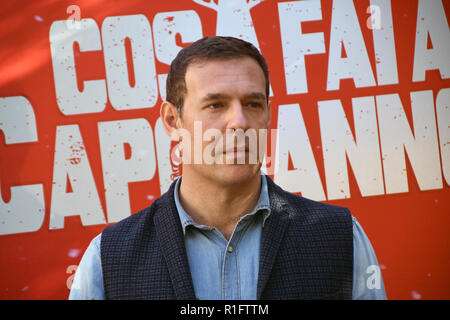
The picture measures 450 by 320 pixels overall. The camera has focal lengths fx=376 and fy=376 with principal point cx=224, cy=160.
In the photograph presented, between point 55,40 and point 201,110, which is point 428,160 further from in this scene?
point 55,40

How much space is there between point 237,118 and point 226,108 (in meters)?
0.06

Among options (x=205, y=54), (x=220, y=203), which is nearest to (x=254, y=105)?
(x=205, y=54)

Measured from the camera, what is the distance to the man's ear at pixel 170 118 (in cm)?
137

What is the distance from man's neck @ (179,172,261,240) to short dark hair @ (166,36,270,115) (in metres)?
0.29

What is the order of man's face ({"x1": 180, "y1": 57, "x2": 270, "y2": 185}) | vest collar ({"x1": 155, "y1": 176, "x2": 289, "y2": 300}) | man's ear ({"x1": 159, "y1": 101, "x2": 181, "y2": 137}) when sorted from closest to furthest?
vest collar ({"x1": 155, "y1": 176, "x2": 289, "y2": 300}) < man's face ({"x1": 180, "y1": 57, "x2": 270, "y2": 185}) < man's ear ({"x1": 159, "y1": 101, "x2": 181, "y2": 137})

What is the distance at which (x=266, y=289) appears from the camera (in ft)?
3.70

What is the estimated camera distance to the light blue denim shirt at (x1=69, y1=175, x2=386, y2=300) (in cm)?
117

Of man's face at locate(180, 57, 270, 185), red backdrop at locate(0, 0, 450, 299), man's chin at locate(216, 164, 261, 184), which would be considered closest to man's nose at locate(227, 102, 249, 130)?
man's face at locate(180, 57, 270, 185)

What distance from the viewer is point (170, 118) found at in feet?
4.58

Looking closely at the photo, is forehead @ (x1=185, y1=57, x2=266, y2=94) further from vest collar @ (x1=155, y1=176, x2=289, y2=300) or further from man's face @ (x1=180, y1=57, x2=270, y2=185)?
vest collar @ (x1=155, y1=176, x2=289, y2=300)

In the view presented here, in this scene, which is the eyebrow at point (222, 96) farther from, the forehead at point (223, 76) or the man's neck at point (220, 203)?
the man's neck at point (220, 203)

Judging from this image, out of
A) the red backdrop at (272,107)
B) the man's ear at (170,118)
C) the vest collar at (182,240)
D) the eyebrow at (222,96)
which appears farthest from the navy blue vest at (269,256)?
the red backdrop at (272,107)

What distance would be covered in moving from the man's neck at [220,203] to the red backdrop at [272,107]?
1.05 meters
